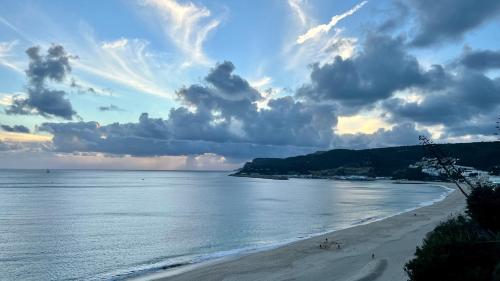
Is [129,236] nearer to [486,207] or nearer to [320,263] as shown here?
[320,263]

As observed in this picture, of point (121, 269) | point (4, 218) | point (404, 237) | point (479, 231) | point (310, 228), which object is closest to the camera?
point (479, 231)

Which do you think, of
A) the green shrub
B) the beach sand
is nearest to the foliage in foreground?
the beach sand

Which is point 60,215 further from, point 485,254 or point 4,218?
point 485,254

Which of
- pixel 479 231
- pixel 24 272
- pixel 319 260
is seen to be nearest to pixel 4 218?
pixel 24 272

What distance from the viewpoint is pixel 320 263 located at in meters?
33.1

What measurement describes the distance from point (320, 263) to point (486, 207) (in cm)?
1224

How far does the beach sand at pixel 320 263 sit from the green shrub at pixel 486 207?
569cm

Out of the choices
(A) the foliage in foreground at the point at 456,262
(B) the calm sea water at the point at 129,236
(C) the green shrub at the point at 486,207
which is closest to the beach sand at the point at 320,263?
(B) the calm sea water at the point at 129,236

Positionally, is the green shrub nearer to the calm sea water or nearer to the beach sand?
the beach sand

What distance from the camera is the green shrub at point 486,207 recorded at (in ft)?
98.5

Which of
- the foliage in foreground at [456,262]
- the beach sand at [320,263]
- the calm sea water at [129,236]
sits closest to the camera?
the foliage in foreground at [456,262]

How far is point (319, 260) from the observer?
34.3 metres

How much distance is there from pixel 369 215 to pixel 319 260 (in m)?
46.6

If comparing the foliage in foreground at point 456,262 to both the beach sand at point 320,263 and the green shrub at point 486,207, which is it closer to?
the beach sand at point 320,263
